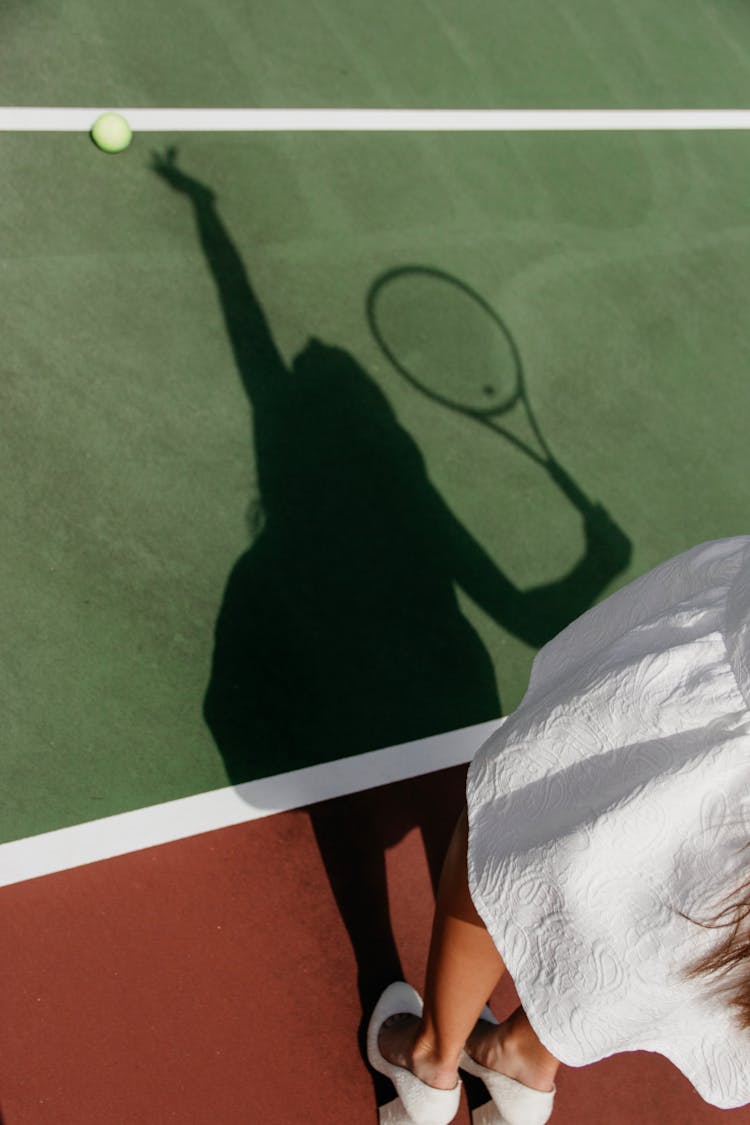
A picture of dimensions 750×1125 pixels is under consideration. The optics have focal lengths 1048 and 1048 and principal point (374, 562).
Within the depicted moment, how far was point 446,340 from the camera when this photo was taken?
16.4ft

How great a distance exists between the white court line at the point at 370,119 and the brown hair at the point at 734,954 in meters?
4.70

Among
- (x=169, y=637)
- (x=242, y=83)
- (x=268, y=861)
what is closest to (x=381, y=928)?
(x=268, y=861)

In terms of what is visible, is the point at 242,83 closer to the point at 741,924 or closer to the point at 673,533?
the point at 673,533

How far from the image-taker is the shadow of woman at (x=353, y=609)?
3568 millimetres

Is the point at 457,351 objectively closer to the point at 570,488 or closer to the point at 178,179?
the point at 570,488

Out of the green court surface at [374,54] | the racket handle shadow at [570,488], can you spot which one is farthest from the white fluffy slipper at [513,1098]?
the green court surface at [374,54]

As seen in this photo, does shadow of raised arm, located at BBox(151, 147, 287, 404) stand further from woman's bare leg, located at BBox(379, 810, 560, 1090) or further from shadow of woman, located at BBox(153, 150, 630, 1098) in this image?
woman's bare leg, located at BBox(379, 810, 560, 1090)

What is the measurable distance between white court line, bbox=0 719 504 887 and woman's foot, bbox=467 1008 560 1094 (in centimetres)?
99

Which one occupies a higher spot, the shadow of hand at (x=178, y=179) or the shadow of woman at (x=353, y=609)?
the shadow of hand at (x=178, y=179)

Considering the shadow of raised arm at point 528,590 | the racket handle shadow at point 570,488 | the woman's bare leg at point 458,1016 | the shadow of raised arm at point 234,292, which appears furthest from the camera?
the racket handle shadow at point 570,488

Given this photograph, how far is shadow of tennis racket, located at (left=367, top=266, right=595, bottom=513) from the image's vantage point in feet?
15.6

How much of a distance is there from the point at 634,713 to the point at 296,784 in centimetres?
190

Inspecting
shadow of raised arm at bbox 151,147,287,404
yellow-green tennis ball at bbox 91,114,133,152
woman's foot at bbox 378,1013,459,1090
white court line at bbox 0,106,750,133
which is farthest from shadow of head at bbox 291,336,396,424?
woman's foot at bbox 378,1013,459,1090

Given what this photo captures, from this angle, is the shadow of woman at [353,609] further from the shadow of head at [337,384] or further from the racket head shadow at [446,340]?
the racket head shadow at [446,340]
